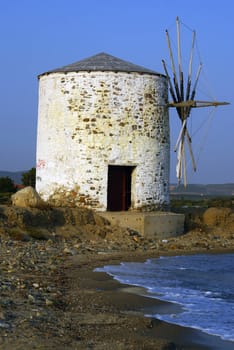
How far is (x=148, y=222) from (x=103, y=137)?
2.78 m

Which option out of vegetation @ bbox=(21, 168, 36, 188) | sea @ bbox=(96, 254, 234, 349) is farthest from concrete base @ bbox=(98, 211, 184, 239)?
vegetation @ bbox=(21, 168, 36, 188)

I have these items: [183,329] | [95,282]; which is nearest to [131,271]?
[95,282]

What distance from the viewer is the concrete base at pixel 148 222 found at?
1861 cm

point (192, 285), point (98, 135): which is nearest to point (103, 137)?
point (98, 135)

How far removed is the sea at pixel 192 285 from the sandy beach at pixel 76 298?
322mm

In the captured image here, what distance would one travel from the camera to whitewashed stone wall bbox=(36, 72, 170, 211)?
19.2m

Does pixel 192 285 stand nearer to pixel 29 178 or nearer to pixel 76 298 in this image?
pixel 76 298

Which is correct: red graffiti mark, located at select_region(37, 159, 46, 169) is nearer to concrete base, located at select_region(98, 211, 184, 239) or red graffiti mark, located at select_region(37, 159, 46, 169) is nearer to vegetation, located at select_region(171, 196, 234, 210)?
concrete base, located at select_region(98, 211, 184, 239)

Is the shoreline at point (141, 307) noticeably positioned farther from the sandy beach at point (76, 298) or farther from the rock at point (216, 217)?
the rock at point (216, 217)

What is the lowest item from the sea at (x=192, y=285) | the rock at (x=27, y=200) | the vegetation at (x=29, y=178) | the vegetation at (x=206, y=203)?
the sea at (x=192, y=285)

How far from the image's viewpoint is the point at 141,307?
9555mm

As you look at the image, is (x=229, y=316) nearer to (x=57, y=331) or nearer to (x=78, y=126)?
(x=57, y=331)

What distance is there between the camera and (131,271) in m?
13.6

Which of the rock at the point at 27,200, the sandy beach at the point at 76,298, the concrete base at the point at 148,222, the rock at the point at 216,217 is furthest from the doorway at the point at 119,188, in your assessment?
the rock at the point at 216,217
